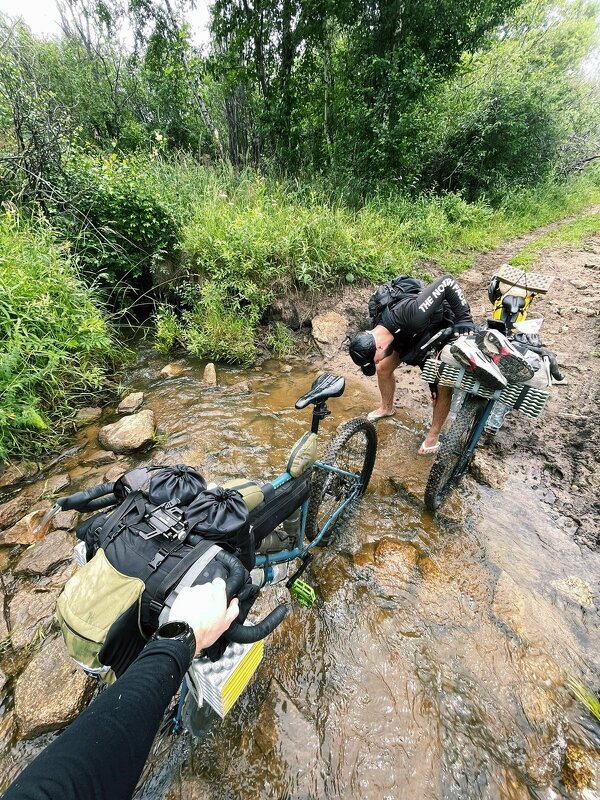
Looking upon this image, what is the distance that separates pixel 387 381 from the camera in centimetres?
404

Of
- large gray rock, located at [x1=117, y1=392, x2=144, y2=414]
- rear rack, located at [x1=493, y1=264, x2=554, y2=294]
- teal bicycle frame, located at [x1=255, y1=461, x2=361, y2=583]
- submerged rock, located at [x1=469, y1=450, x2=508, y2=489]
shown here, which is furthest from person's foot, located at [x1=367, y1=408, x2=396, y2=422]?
large gray rock, located at [x1=117, y1=392, x2=144, y2=414]

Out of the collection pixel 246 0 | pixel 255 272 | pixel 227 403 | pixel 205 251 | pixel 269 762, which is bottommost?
pixel 269 762

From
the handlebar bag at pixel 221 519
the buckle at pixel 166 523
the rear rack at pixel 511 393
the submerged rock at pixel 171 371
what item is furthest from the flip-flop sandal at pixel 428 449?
the submerged rock at pixel 171 371

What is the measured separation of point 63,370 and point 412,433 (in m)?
3.89

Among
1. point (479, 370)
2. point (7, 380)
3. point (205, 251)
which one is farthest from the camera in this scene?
point (205, 251)

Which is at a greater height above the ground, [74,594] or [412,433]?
[74,594]

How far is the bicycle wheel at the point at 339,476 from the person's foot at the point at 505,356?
1.05 meters

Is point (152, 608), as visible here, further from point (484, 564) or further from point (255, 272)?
point (255, 272)

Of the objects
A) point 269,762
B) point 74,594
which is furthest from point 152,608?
point 269,762

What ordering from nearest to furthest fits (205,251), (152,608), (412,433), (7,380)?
(152,608) → (7,380) → (412,433) → (205,251)

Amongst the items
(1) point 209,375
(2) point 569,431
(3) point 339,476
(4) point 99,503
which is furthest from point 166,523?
(2) point 569,431

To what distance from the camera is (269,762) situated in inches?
69.4

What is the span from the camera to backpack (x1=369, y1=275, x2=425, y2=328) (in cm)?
345

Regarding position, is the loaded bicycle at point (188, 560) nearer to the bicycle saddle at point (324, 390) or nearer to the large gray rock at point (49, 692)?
the bicycle saddle at point (324, 390)
